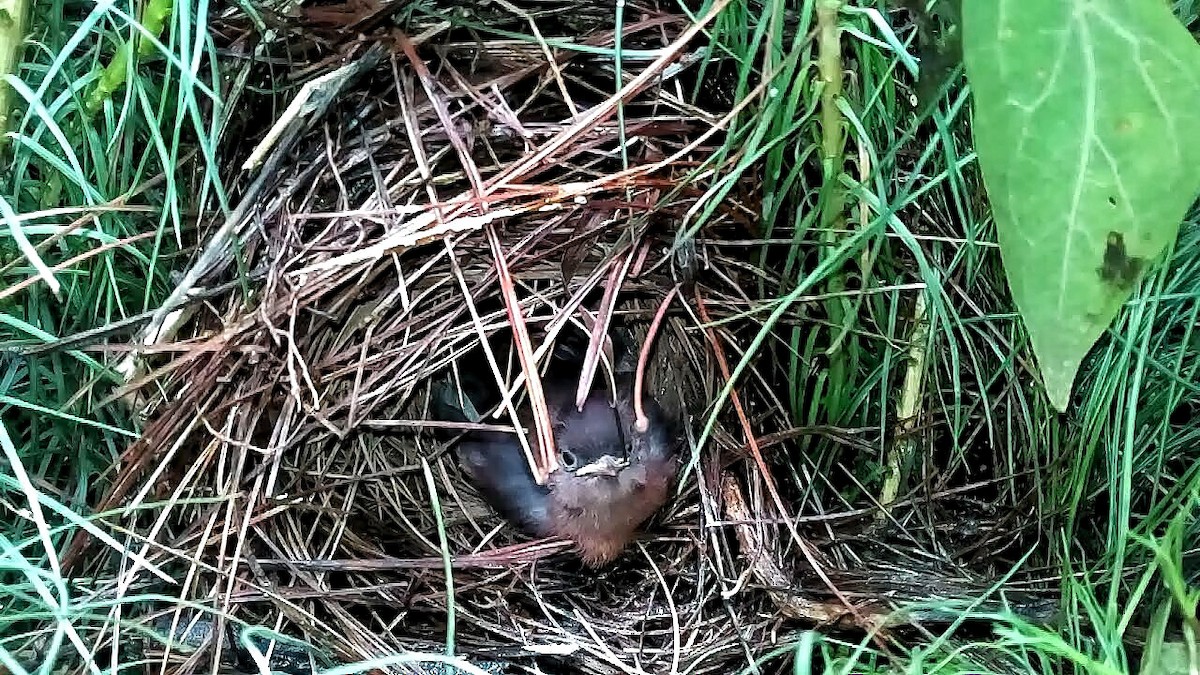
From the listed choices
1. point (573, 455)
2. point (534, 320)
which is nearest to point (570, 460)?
point (573, 455)

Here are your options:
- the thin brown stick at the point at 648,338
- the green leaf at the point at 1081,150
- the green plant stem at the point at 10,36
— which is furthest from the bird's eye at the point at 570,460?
the green leaf at the point at 1081,150

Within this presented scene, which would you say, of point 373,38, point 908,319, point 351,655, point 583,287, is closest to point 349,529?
point 351,655

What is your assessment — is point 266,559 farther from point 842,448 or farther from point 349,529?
point 842,448

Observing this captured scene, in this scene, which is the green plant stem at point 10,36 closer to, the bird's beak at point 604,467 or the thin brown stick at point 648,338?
the thin brown stick at point 648,338

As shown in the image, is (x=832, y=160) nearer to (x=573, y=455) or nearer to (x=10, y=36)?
(x=10, y=36)

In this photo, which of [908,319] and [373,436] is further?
[373,436]

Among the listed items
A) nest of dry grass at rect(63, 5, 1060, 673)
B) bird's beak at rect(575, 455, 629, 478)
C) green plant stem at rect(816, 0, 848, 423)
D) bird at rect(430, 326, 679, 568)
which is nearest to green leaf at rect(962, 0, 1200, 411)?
green plant stem at rect(816, 0, 848, 423)

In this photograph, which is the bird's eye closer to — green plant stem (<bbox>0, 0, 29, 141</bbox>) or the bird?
the bird
